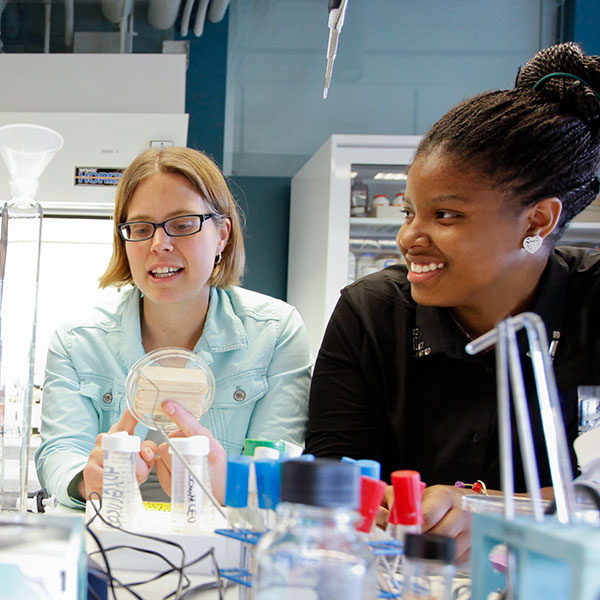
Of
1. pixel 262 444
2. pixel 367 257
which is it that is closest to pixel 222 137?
pixel 367 257

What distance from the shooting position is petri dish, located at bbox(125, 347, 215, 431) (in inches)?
36.9

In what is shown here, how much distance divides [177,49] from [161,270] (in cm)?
184

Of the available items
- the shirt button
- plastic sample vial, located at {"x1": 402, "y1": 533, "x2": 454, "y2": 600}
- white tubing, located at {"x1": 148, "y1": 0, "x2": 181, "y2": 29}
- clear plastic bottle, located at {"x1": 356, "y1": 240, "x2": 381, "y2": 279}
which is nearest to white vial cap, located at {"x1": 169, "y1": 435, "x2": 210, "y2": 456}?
plastic sample vial, located at {"x1": 402, "y1": 533, "x2": 454, "y2": 600}

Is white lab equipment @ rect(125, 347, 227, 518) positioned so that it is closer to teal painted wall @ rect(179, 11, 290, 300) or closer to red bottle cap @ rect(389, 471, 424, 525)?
red bottle cap @ rect(389, 471, 424, 525)

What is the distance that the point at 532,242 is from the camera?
44.4 inches

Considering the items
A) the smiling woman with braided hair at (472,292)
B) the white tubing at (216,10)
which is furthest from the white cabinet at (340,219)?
the smiling woman with braided hair at (472,292)

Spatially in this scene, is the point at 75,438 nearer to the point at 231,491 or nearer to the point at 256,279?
the point at 231,491

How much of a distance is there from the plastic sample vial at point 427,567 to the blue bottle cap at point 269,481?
117 millimetres

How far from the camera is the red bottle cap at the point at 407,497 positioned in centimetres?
58

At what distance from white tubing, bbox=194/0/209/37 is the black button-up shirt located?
7.16 ft

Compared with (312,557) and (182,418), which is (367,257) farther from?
(312,557)

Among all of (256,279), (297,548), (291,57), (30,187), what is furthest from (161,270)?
(291,57)

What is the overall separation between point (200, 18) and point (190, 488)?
2697 millimetres

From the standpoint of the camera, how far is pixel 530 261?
3.84 feet
